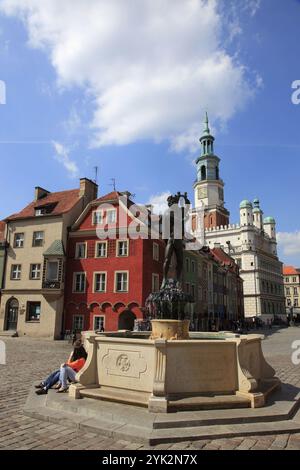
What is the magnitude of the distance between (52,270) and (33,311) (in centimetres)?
405

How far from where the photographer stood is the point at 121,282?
3136 centimetres

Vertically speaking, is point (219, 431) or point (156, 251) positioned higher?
point (156, 251)

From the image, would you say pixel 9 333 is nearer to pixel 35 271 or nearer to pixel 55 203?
pixel 35 271

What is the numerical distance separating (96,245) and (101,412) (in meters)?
26.5

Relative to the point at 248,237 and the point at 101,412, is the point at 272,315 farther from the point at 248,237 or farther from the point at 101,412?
the point at 101,412

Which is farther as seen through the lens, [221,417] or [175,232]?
[175,232]

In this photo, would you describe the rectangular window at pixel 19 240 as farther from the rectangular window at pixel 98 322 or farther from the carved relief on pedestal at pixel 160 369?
the carved relief on pedestal at pixel 160 369

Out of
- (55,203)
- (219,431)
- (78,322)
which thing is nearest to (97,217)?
(55,203)

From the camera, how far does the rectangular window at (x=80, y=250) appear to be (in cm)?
3356

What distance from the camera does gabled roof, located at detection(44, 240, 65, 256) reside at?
3258 cm

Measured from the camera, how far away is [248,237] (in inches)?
3285

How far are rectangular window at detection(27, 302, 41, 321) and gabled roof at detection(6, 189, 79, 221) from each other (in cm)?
803

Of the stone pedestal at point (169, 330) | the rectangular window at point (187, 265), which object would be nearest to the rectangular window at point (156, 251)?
the rectangular window at point (187, 265)

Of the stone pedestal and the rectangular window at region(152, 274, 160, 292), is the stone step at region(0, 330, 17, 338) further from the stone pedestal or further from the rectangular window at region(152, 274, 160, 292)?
the stone pedestal
